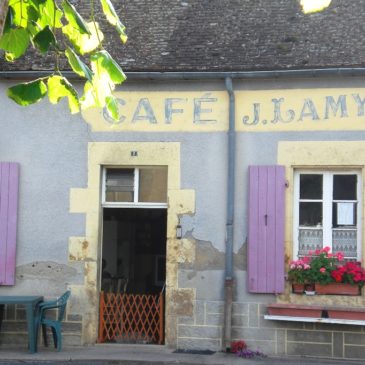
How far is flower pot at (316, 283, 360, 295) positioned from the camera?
9547 millimetres

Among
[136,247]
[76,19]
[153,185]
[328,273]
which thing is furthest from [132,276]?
[76,19]

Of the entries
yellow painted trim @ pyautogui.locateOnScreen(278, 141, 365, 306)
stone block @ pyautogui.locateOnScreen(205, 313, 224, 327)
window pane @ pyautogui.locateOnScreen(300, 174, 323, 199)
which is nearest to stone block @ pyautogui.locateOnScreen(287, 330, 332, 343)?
yellow painted trim @ pyautogui.locateOnScreen(278, 141, 365, 306)

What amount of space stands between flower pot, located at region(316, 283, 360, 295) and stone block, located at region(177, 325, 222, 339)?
144 centimetres

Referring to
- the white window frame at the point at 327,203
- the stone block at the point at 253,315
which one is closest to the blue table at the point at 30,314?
the stone block at the point at 253,315

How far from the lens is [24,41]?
450 centimetres

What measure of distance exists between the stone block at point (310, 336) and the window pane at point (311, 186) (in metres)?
1.80

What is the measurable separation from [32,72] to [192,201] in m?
2.86

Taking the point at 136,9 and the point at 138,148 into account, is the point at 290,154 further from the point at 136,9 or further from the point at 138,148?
the point at 136,9

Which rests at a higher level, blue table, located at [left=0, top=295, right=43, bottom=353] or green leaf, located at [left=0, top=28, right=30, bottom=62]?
green leaf, located at [left=0, top=28, right=30, bottom=62]

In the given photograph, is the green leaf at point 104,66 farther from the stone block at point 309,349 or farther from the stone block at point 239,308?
the stone block at point 309,349

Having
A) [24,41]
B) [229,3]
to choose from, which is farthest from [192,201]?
[24,41]

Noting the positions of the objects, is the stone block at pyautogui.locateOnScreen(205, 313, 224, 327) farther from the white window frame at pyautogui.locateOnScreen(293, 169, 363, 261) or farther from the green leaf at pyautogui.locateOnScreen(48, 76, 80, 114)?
the green leaf at pyautogui.locateOnScreen(48, 76, 80, 114)

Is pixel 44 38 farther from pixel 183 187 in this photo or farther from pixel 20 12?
pixel 183 187

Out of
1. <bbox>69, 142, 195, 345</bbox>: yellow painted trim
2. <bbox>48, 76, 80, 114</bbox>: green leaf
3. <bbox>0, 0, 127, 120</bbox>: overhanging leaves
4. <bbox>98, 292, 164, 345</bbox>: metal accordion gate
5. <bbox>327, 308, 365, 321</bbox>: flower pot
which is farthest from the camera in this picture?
<bbox>98, 292, 164, 345</bbox>: metal accordion gate
